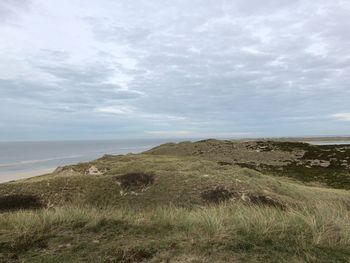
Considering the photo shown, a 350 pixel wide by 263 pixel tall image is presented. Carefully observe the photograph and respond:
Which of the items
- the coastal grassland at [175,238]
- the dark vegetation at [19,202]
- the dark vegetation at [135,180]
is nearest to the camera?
the coastal grassland at [175,238]

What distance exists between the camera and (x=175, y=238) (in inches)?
264

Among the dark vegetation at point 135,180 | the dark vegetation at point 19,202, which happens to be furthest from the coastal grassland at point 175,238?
the dark vegetation at point 135,180

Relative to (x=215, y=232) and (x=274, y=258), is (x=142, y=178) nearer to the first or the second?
(x=215, y=232)

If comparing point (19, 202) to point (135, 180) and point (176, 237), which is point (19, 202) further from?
point (176, 237)

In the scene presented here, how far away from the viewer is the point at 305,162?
50094mm

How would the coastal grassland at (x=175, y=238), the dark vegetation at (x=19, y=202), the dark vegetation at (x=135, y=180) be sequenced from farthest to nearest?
the dark vegetation at (x=135, y=180)
the dark vegetation at (x=19, y=202)
the coastal grassland at (x=175, y=238)

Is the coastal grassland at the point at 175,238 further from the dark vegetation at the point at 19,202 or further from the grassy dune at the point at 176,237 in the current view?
the dark vegetation at the point at 19,202

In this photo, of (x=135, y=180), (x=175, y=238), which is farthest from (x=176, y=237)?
(x=135, y=180)

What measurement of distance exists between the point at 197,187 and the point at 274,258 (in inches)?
435

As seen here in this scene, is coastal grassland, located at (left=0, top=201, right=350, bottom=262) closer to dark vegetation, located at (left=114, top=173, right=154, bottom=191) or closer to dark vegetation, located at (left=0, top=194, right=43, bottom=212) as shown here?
dark vegetation, located at (left=0, top=194, right=43, bottom=212)

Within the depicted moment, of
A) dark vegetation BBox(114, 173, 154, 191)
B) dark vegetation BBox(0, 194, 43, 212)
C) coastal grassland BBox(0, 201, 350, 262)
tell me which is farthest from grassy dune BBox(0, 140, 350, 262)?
dark vegetation BBox(114, 173, 154, 191)

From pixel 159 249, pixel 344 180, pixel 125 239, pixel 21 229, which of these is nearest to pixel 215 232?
pixel 159 249

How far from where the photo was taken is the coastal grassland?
5.94 m

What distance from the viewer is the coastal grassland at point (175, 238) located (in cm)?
594
